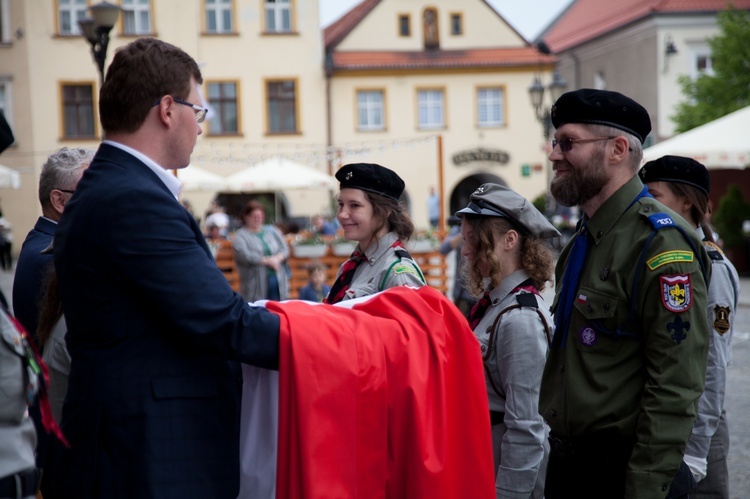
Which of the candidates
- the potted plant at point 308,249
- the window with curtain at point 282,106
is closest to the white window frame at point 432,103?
the window with curtain at point 282,106

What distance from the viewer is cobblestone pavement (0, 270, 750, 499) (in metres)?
6.02

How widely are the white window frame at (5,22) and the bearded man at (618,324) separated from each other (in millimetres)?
33569

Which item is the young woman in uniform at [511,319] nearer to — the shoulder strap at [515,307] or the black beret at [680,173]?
the shoulder strap at [515,307]

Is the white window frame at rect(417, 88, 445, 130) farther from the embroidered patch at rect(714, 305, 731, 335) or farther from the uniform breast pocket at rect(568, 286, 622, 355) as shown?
the uniform breast pocket at rect(568, 286, 622, 355)

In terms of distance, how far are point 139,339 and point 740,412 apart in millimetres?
6901

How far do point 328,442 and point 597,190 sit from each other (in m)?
1.18

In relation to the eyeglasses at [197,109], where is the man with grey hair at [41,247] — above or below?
below

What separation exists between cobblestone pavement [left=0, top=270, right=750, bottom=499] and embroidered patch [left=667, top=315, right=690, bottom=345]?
272cm

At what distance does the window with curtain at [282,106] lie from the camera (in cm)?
3478

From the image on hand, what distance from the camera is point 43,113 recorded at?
33.3 m

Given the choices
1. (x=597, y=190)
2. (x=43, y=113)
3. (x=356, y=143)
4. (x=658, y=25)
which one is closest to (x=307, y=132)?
(x=356, y=143)

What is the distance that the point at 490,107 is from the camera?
120ft

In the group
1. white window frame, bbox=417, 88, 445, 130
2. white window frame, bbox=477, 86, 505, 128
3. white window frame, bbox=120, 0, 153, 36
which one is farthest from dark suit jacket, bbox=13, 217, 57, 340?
white window frame, bbox=477, 86, 505, 128

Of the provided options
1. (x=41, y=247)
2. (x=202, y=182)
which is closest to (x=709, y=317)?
(x=41, y=247)
